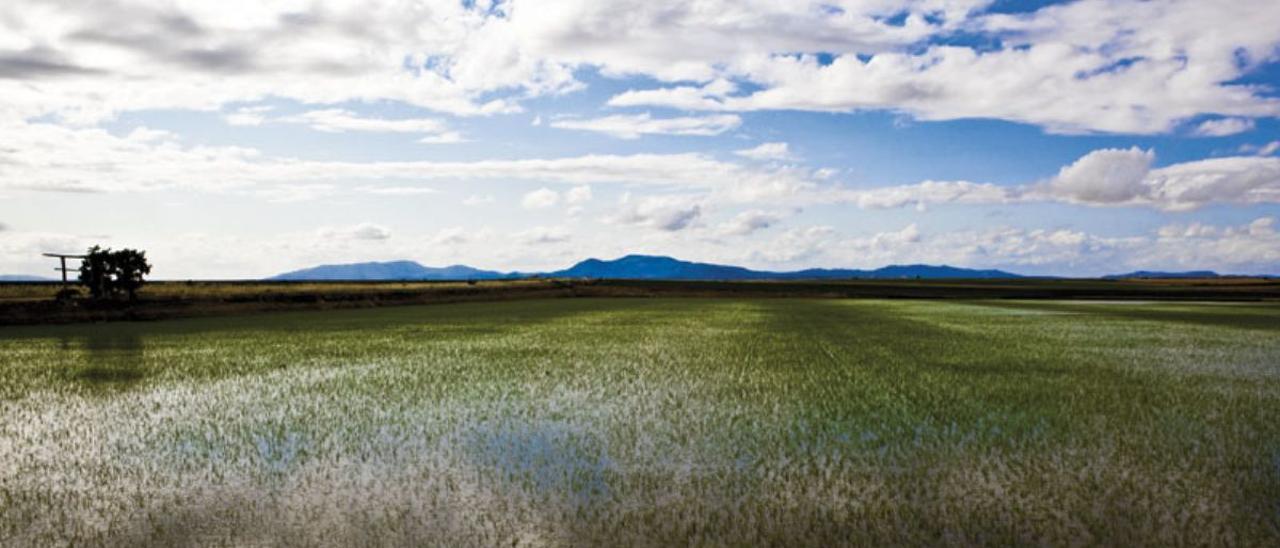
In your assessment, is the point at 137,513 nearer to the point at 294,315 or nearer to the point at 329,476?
the point at 329,476

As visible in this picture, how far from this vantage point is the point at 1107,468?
40.4 feet

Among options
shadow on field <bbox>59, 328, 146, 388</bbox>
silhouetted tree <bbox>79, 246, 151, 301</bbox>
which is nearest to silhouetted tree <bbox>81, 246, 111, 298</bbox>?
silhouetted tree <bbox>79, 246, 151, 301</bbox>

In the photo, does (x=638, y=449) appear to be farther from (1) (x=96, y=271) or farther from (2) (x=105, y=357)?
(1) (x=96, y=271)

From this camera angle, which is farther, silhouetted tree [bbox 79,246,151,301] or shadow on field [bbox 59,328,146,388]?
silhouetted tree [bbox 79,246,151,301]

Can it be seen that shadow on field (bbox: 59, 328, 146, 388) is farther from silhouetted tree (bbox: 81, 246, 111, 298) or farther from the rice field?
silhouetted tree (bbox: 81, 246, 111, 298)

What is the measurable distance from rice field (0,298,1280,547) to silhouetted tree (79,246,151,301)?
25041mm

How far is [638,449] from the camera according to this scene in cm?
1357

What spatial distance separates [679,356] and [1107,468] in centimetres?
1791

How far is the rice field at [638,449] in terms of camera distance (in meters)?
9.53

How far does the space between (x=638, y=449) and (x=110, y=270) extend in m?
51.6

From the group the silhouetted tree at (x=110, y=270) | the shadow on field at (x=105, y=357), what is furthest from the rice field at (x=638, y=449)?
the silhouetted tree at (x=110, y=270)

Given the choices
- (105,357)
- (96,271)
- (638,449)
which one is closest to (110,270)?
(96,271)

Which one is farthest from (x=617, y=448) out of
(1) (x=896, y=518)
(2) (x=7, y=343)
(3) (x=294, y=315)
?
(3) (x=294, y=315)

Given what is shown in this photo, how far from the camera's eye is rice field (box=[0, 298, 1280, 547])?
9.53 metres
